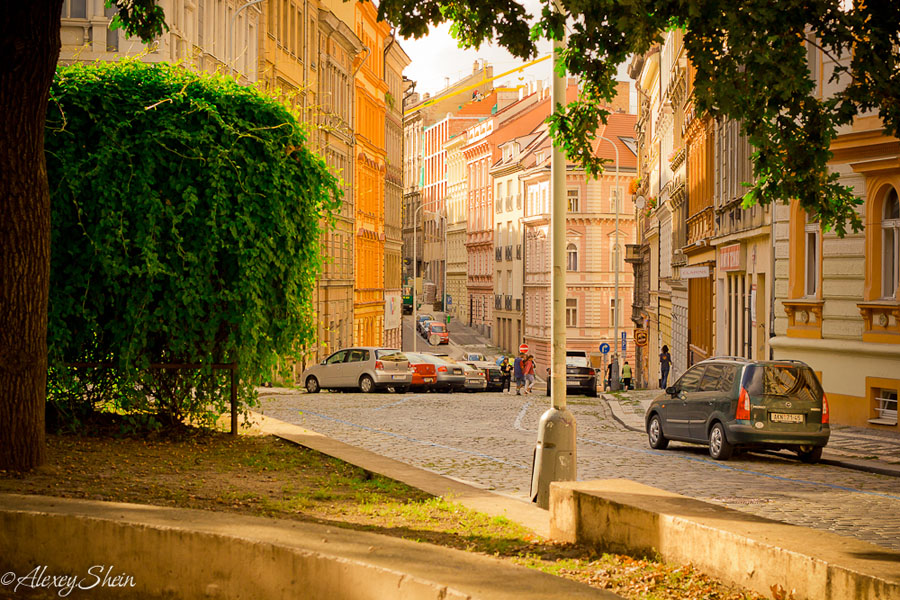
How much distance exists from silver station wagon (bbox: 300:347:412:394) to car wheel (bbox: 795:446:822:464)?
19953 millimetres

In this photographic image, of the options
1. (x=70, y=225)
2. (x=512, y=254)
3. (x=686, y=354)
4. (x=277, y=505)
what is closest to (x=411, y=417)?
(x=70, y=225)

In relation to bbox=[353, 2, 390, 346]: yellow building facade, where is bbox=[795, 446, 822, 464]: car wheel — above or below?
below

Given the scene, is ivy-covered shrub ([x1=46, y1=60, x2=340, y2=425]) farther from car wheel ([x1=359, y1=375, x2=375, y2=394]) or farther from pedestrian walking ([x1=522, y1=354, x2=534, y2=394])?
pedestrian walking ([x1=522, y1=354, x2=534, y2=394])

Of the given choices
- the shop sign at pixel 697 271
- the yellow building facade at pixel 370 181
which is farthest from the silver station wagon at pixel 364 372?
the yellow building facade at pixel 370 181

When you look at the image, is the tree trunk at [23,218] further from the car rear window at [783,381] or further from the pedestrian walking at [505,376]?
the pedestrian walking at [505,376]

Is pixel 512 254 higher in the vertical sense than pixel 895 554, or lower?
higher

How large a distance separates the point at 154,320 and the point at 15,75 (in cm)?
463

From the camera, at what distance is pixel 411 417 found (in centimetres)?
2673

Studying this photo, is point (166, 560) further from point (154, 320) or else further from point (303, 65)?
point (303, 65)

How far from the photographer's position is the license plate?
18688mm

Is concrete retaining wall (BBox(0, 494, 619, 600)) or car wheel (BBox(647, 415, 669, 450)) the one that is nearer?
concrete retaining wall (BBox(0, 494, 619, 600))

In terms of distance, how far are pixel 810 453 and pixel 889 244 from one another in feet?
23.4

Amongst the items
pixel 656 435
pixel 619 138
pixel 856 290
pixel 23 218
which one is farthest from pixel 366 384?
pixel 619 138

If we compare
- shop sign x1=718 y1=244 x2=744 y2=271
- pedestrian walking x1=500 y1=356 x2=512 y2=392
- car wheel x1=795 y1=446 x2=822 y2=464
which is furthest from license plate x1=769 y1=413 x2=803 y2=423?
pedestrian walking x1=500 y1=356 x2=512 y2=392
